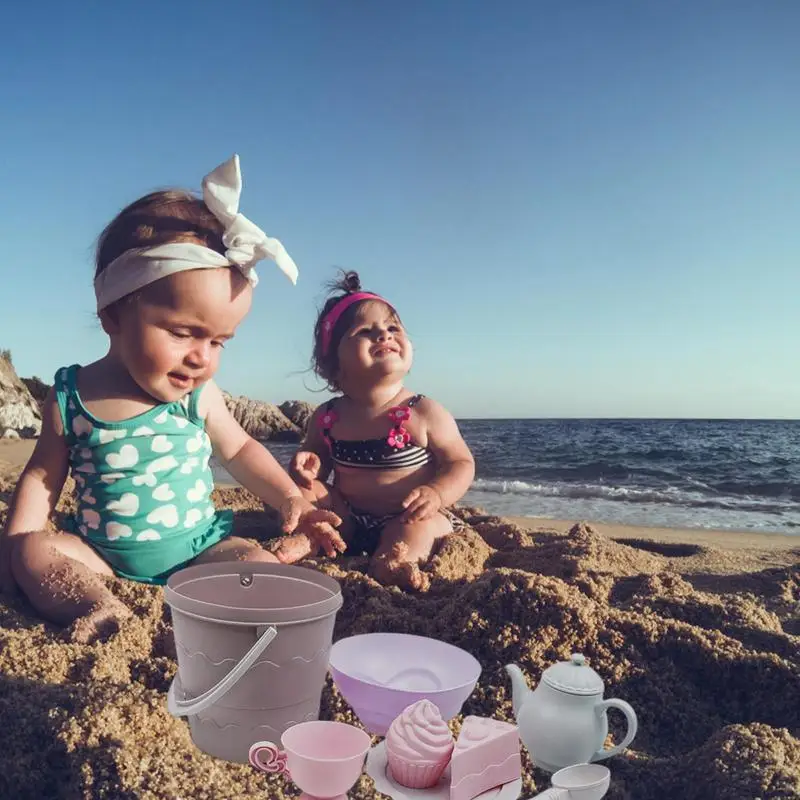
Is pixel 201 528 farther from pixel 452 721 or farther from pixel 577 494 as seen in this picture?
pixel 577 494

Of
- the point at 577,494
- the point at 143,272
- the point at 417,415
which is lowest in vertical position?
the point at 577,494

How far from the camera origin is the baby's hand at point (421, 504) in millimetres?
2902

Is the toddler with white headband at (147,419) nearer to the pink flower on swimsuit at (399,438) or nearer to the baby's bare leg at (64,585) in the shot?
the baby's bare leg at (64,585)

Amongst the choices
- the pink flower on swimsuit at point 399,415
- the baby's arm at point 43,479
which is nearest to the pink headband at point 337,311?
the pink flower on swimsuit at point 399,415

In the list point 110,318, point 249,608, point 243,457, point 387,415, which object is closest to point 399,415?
point 387,415

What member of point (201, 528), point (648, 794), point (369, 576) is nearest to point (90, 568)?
point (201, 528)

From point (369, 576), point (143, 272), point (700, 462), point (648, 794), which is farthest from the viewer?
point (700, 462)

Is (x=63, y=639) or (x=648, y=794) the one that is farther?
(x=63, y=639)

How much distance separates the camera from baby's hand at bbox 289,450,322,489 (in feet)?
10.5

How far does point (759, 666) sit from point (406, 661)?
960mm

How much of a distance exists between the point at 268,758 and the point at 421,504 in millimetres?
1638

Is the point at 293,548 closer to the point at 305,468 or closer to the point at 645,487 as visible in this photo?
the point at 305,468

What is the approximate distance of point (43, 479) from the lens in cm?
250

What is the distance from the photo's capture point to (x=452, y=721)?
163 centimetres
